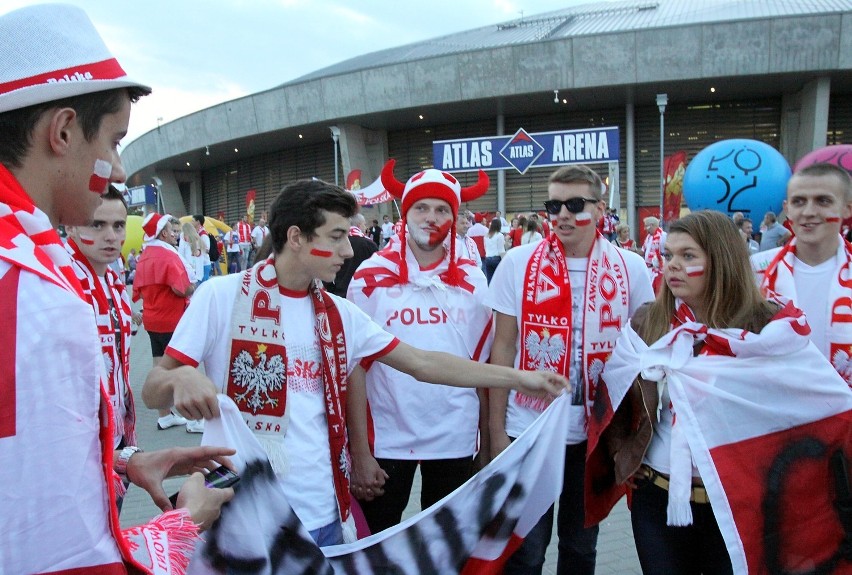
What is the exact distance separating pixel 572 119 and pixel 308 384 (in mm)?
29052

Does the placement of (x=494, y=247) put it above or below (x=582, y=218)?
below

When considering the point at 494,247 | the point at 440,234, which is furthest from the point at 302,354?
the point at 494,247

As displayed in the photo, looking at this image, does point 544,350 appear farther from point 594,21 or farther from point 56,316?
point 594,21

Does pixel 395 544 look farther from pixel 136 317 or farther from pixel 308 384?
pixel 136 317

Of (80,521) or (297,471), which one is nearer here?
(80,521)

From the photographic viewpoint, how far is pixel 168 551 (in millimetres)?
1354

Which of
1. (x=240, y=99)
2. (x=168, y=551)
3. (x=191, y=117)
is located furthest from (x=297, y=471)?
(x=191, y=117)

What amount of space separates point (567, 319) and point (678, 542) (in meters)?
1.08

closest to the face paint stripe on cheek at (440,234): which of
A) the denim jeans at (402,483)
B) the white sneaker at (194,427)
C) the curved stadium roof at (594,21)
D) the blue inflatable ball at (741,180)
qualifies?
the denim jeans at (402,483)

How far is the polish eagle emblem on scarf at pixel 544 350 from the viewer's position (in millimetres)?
3291

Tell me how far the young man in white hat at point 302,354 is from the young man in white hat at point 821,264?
1.41 m

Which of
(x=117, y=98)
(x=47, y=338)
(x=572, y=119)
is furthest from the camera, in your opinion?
(x=572, y=119)

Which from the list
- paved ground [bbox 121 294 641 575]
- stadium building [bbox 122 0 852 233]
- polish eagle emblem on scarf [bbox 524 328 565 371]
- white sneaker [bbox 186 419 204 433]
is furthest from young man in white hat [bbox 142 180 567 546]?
stadium building [bbox 122 0 852 233]

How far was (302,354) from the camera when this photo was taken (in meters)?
2.68
